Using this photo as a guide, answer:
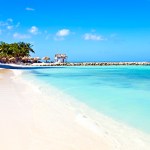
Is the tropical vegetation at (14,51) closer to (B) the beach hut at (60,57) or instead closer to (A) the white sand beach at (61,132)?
(B) the beach hut at (60,57)

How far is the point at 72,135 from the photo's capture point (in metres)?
3.96

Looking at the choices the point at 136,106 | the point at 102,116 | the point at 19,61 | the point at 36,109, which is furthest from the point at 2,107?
the point at 19,61

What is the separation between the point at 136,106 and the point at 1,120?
4.07m

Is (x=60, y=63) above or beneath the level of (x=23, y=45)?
beneath

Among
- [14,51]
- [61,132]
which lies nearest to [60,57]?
[14,51]

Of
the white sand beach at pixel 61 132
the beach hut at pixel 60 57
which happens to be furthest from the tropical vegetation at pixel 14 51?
the white sand beach at pixel 61 132

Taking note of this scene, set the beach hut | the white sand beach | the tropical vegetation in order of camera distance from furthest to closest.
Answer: the beach hut < the tropical vegetation < the white sand beach

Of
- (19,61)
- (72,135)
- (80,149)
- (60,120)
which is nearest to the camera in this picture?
(80,149)

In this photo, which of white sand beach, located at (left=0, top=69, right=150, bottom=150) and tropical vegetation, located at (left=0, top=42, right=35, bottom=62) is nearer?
white sand beach, located at (left=0, top=69, right=150, bottom=150)

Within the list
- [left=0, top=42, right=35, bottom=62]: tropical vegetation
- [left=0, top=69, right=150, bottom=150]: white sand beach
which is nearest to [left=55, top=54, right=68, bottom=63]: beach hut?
[left=0, top=42, right=35, bottom=62]: tropical vegetation

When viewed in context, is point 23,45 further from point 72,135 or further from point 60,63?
point 72,135

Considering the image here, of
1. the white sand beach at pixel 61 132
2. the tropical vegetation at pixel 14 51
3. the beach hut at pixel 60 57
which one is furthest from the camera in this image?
the beach hut at pixel 60 57

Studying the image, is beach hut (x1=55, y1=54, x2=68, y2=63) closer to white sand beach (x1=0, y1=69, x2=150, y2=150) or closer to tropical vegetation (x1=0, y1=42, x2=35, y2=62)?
tropical vegetation (x1=0, y1=42, x2=35, y2=62)

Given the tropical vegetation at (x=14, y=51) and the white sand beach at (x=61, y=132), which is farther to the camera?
the tropical vegetation at (x=14, y=51)
